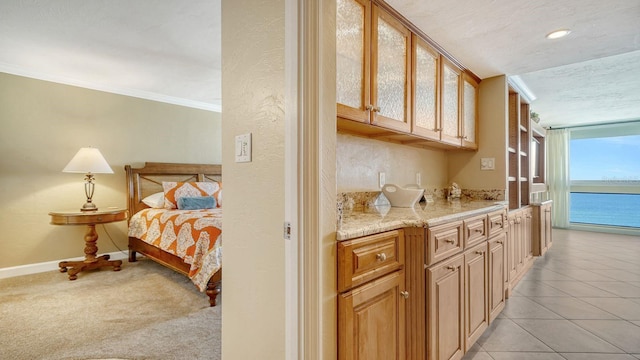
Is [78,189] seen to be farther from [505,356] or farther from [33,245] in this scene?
[505,356]

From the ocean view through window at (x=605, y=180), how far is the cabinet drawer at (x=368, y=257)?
7.59m

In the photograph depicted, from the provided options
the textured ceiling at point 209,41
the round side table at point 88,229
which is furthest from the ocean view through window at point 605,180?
the round side table at point 88,229

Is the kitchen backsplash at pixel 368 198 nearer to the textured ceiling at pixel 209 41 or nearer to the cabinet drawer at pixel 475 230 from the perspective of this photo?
the cabinet drawer at pixel 475 230

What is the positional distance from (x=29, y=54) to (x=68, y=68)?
371 mm

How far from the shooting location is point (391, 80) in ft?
5.81

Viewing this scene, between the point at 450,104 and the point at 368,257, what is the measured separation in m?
1.82

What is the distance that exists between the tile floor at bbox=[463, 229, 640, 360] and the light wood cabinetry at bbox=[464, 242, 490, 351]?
0.17 m

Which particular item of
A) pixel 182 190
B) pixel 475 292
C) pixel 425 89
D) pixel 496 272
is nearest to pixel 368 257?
pixel 475 292

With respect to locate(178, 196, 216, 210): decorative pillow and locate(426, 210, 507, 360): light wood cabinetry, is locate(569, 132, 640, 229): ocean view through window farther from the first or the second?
locate(178, 196, 216, 210): decorative pillow

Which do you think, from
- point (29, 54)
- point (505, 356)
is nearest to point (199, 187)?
point (29, 54)

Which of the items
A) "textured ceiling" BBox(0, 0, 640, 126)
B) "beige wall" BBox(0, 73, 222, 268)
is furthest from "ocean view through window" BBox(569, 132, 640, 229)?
"beige wall" BBox(0, 73, 222, 268)

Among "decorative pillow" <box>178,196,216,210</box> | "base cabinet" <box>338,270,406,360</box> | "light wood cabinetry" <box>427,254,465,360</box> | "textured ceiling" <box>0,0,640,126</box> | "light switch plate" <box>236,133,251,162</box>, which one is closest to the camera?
"base cabinet" <box>338,270,406,360</box>

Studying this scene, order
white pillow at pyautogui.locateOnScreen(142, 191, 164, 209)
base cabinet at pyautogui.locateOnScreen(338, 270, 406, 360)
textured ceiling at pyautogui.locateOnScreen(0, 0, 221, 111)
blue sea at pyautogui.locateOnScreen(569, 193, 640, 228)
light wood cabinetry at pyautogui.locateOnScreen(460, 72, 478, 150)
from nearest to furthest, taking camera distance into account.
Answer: base cabinet at pyautogui.locateOnScreen(338, 270, 406, 360) → textured ceiling at pyautogui.locateOnScreen(0, 0, 221, 111) → light wood cabinetry at pyautogui.locateOnScreen(460, 72, 478, 150) → white pillow at pyautogui.locateOnScreen(142, 191, 164, 209) → blue sea at pyautogui.locateOnScreen(569, 193, 640, 228)

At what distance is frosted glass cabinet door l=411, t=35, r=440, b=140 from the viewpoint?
1.98 metres
